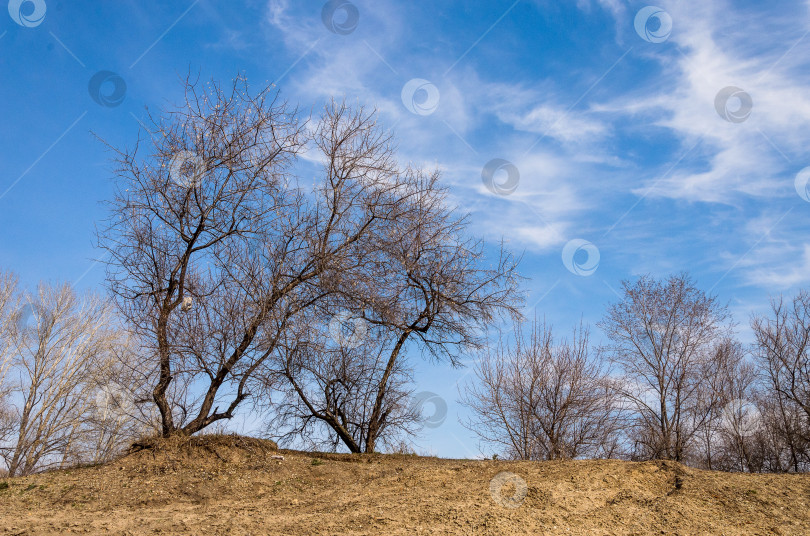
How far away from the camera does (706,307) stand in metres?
19.0

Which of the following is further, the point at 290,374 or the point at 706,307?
the point at 706,307

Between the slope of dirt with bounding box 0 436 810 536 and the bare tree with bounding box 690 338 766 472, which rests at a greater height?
the bare tree with bounding box 690 338 766 472

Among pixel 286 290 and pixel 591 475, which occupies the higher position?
pixel 286 290

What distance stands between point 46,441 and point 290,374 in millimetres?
16215

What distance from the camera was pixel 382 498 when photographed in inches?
279

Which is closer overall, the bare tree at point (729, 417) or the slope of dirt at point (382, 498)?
the slope of dirt at point (382, 498)

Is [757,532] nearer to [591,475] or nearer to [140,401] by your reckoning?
[591,475]

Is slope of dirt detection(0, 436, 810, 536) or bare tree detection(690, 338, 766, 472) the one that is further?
bare tree detection(690, 338, 766, 472)

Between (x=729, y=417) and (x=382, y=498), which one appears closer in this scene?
(x=382, y=498)

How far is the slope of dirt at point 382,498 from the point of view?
6445mm

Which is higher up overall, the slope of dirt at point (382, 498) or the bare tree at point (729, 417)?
the bare tree at point (729, 417)

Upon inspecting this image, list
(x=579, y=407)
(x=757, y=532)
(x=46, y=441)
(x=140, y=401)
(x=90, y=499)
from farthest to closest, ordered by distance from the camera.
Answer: (x=46, y=441) < (x=579, y=407) < (x=140, y=401) < (x=90, y=499) < (x=757, y=532)

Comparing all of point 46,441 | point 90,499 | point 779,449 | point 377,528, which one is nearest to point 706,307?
point 779,449

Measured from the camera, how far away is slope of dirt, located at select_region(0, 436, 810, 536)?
645cm
